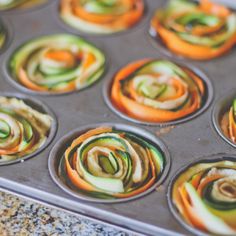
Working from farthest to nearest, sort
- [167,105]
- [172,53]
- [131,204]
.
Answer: [172,53] → [167,105] → [131,204]

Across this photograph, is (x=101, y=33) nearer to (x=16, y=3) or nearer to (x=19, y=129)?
(x=16, y=3)

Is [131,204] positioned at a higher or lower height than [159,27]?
lower

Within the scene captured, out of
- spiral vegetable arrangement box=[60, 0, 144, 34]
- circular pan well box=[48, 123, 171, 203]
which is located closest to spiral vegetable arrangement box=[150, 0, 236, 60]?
spiral vegetable arrangement box=[60, 0, 144, 34]

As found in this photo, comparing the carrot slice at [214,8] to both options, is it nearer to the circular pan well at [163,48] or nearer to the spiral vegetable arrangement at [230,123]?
the circular pan well at [163,48]

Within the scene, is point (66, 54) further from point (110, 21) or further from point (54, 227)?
point (54, 227)

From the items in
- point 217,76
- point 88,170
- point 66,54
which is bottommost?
point 88,170

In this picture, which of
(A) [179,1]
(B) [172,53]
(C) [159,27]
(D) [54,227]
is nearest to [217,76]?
(B) [172,53]

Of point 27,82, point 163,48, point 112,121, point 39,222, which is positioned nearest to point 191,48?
point 163,48
